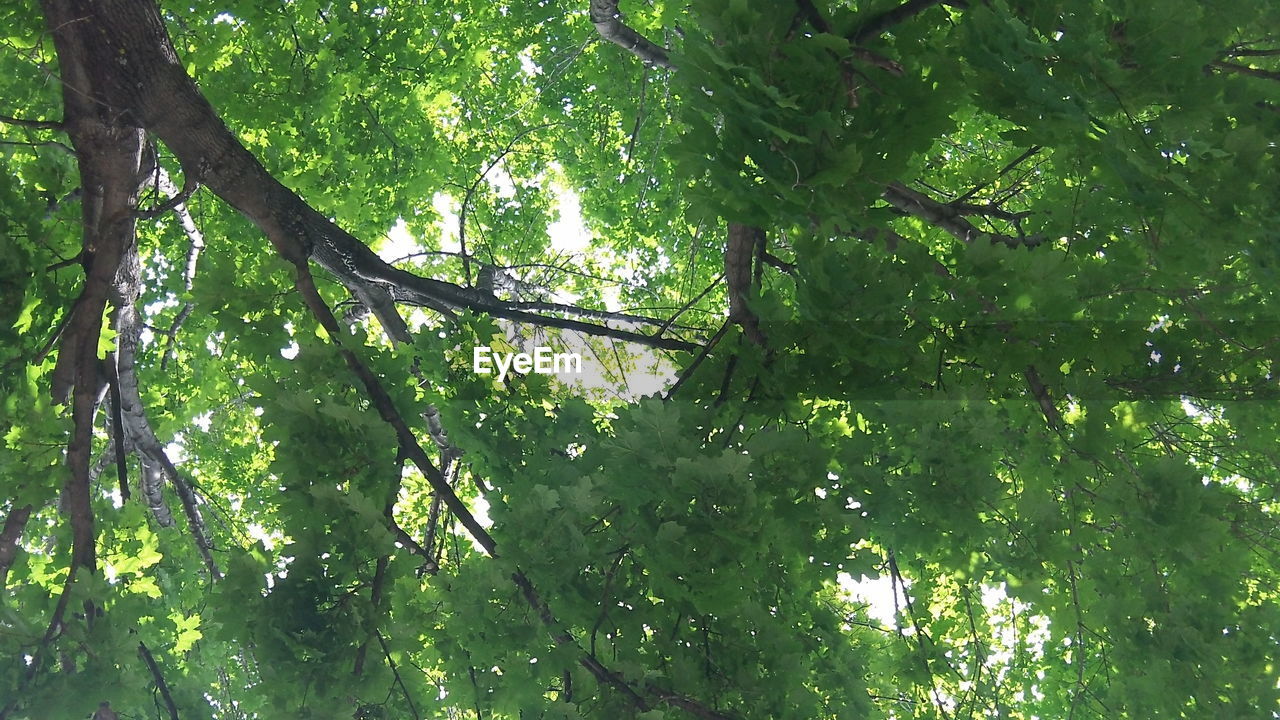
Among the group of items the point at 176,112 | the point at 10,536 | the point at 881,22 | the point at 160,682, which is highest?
the point at 176,112

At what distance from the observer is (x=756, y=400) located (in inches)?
109

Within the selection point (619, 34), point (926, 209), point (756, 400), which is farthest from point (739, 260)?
point (619, 34)

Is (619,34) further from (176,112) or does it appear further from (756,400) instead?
(756,400)

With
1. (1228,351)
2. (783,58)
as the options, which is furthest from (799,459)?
(1228,351)

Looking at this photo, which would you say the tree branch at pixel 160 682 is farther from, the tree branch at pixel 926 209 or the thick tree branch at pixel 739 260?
the tree branch at pixel 926 209

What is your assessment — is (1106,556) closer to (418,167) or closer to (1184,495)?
(1184,495)

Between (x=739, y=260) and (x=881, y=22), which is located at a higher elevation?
(x=739, y=260)

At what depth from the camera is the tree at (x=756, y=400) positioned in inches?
77.0

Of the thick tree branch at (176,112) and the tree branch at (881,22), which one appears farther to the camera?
the thick tree branch at (176,112)

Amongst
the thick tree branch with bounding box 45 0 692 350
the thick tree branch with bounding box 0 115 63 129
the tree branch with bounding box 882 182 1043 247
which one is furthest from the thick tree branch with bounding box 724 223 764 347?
the thick tree branch with bounding box 0 115 63 129

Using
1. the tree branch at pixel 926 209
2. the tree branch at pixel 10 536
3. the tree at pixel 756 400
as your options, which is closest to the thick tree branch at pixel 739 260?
the tree at pixel 756 400

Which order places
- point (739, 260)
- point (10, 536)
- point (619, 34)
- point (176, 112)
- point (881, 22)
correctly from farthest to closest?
point (619, 34)
point (176, 112)
point (10, 536)
point (739, 260)
point (881, 22)

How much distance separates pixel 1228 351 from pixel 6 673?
431 centimetres

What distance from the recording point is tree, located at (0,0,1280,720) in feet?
6.41
